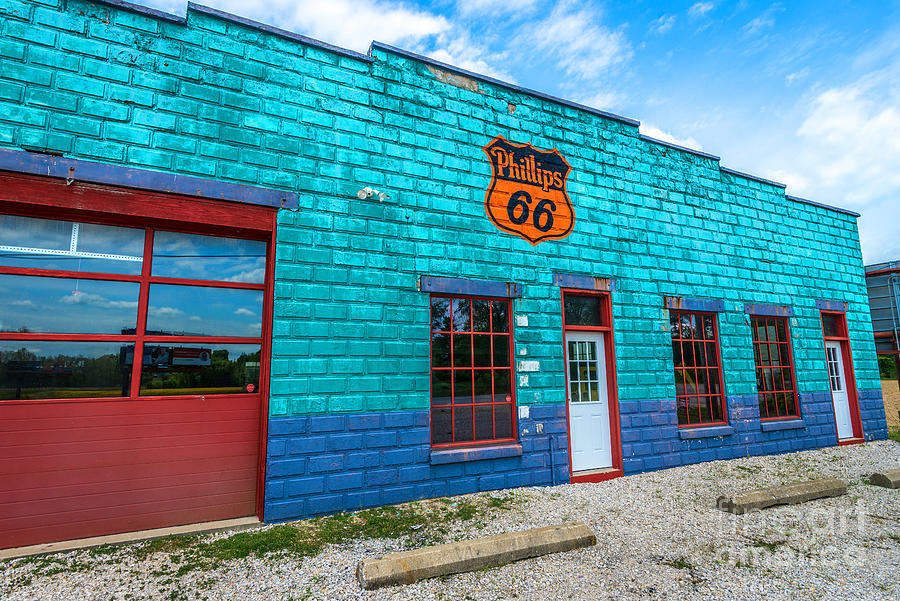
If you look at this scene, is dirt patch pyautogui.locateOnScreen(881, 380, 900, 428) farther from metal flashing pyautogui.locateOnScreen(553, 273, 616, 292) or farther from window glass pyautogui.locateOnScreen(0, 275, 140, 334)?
window glass pyautogui.locateOnScreen(0, 275, 140, 334)

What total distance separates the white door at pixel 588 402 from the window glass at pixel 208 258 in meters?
4.47

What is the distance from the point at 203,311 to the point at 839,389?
40.4 feet

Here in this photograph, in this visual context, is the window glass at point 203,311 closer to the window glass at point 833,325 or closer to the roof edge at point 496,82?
the roof edge at point 496,82

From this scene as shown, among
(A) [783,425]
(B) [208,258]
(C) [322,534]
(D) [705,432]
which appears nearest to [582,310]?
(D) [705,432]

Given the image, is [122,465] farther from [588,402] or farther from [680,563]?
[588,402]

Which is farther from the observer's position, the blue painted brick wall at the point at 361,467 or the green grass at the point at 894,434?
the green grass at the point at 894,434

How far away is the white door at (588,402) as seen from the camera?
638cm

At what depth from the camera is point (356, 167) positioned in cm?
529

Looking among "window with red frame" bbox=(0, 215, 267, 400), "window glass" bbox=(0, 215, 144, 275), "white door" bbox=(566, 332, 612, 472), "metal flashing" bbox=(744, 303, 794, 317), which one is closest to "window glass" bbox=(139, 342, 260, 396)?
"window with red frame" bbox=(0, 215, 267, 400)

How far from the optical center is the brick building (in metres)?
4.08

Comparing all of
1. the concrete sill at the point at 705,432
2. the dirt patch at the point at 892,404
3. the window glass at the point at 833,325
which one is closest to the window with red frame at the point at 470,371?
the concrete sill at the point at 705,432

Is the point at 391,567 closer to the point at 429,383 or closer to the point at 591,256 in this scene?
the point at 429,383

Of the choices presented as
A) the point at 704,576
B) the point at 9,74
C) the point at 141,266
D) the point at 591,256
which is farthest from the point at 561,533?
the point at 9,74

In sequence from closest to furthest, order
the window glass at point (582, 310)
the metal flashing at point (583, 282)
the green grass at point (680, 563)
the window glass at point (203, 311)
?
the green grass at point (680, 563) < the window glass at point (203, 311) < the metal flashing at point (583, 282) < the window glass at point (582, 310)
